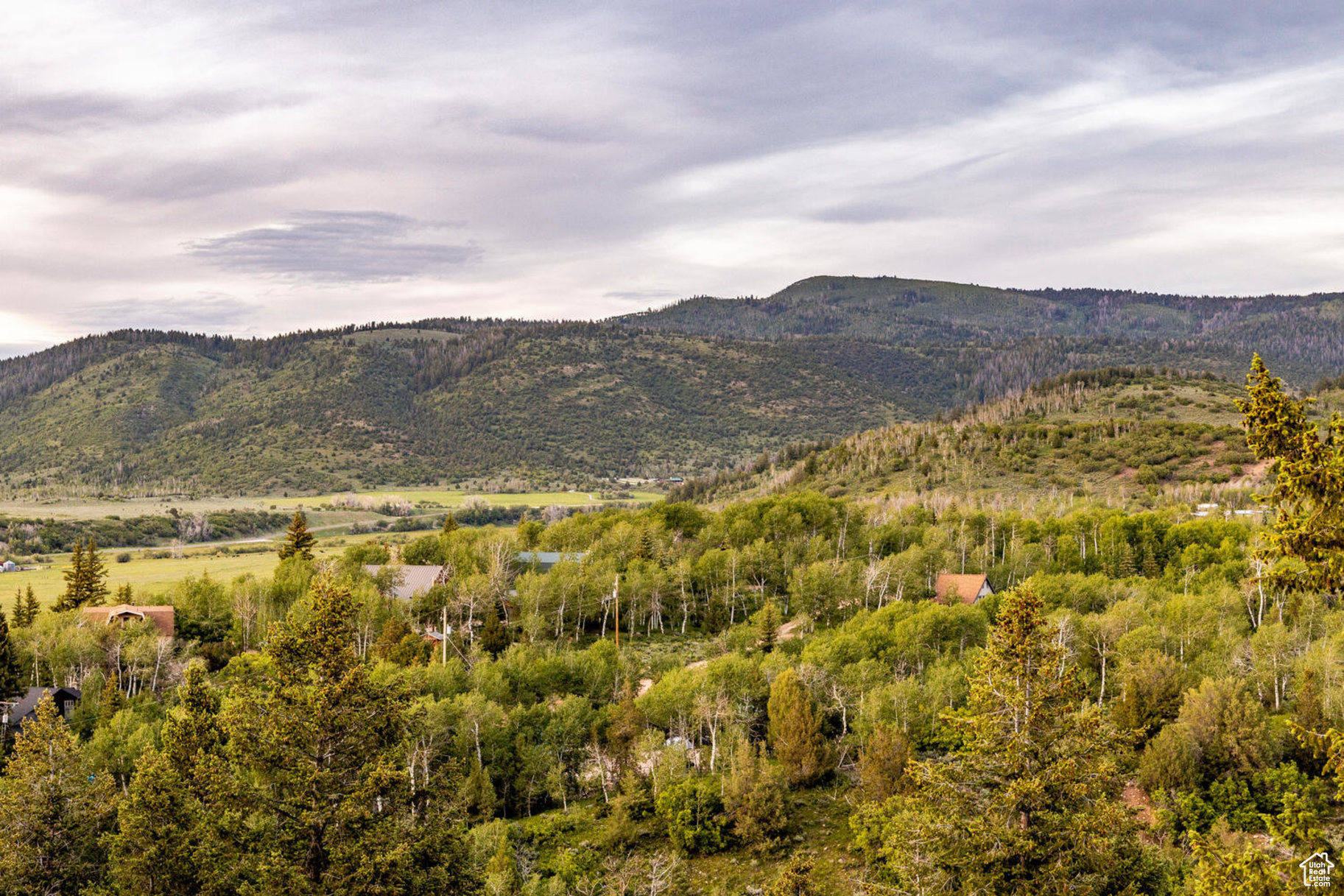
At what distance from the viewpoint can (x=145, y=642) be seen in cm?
6738

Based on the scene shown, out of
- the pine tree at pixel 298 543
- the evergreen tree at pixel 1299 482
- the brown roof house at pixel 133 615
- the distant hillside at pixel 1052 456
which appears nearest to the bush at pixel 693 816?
the evergreen tree at pixel 1299 482

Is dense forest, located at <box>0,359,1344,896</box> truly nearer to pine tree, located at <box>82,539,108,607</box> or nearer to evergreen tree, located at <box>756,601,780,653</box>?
evergreen tree, located at <box>756,601,780,653</box>

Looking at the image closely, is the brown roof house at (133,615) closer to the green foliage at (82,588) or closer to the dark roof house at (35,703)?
the green foliage at (82,588)

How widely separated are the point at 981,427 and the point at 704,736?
129965 mm

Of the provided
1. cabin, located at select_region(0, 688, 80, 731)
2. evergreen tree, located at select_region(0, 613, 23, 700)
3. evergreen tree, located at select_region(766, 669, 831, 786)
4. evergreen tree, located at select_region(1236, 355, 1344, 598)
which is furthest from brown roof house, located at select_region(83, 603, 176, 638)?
evergreen tree, located at select_region(1236, 355, 1344, 598)

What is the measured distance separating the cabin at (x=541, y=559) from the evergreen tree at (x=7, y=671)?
134 feet

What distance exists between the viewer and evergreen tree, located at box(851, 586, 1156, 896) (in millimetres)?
20078

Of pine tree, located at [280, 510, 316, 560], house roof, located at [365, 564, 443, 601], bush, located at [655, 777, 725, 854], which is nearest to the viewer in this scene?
bush, located at [655, 777, 725, 854]

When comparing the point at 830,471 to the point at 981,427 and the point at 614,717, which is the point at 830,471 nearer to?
the point at 981,427

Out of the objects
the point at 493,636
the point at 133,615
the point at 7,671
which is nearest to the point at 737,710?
the point at 493,636

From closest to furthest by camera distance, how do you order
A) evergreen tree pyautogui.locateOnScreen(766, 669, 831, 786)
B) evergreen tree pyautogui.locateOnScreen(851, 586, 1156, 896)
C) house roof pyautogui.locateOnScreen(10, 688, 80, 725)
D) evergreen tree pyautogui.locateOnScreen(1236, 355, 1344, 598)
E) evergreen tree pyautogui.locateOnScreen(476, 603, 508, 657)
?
evergreen tree pyautogui.locateOnScreen(1236, 355, 1344, 598)
evergreen tree pyautogui.locateOnScreen(851, 586, 1156, 896)
evergreen tree pyautogui.locateOnScreen(766, 669, 831, 786)
house roof pyautogui.locateOnScreen(10, 688, 80, 725)
evergreen tree pyautogui.locateOnScreen(476, 603, 508, 657)

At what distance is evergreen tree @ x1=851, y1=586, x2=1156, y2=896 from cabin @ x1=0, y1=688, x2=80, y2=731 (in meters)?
50.9

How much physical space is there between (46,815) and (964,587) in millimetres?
68211

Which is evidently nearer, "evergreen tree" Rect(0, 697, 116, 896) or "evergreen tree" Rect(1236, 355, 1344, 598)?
"evergreen tree" Rect(1236, 355, 1344, 598)
